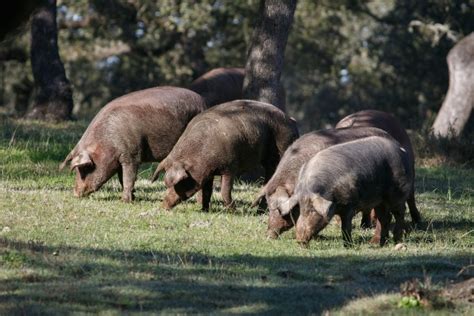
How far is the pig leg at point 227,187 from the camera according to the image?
1479 cm

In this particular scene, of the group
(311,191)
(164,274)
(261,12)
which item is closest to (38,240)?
(164,274)

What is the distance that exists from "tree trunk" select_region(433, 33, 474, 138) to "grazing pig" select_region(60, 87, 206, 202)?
11917mm

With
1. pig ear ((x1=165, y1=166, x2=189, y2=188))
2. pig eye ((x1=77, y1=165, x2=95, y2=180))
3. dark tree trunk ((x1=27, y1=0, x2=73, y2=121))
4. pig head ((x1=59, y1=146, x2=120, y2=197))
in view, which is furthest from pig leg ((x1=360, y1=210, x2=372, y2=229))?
dark tree trunk ((x1=27, y1=0, x2=73, y2=121))

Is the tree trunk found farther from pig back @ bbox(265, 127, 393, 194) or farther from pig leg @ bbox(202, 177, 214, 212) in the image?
pig back @ bbox(265, 127, 393, 194)

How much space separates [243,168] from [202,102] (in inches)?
58.3

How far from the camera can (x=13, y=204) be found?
14.2 metres

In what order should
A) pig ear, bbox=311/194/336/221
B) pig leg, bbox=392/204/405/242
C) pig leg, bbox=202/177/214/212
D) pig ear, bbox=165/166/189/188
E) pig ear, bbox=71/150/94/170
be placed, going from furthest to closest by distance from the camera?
1. pig ear, bbox=71/150/94/170
2. pig leg, bbox=202/177/214/212
3. pig ear, bbox=165/166/189/188
4. pig leg, bbox=392/204/405/242
5. pig ear, bbox=311/194/336/221

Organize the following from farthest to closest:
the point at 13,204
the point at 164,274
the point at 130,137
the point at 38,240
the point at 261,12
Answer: the point at 261,12 → the point at 130,137 → the point at 13,204 → the point at 38,240 → the point at 164,274

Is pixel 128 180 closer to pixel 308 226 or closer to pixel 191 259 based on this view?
pixel 308 226

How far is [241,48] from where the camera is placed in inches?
1447

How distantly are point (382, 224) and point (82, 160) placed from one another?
4.36m

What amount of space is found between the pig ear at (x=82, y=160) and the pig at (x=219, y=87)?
6190mm

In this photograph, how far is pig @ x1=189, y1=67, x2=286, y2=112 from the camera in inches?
848

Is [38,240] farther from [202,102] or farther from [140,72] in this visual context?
[140,72]
